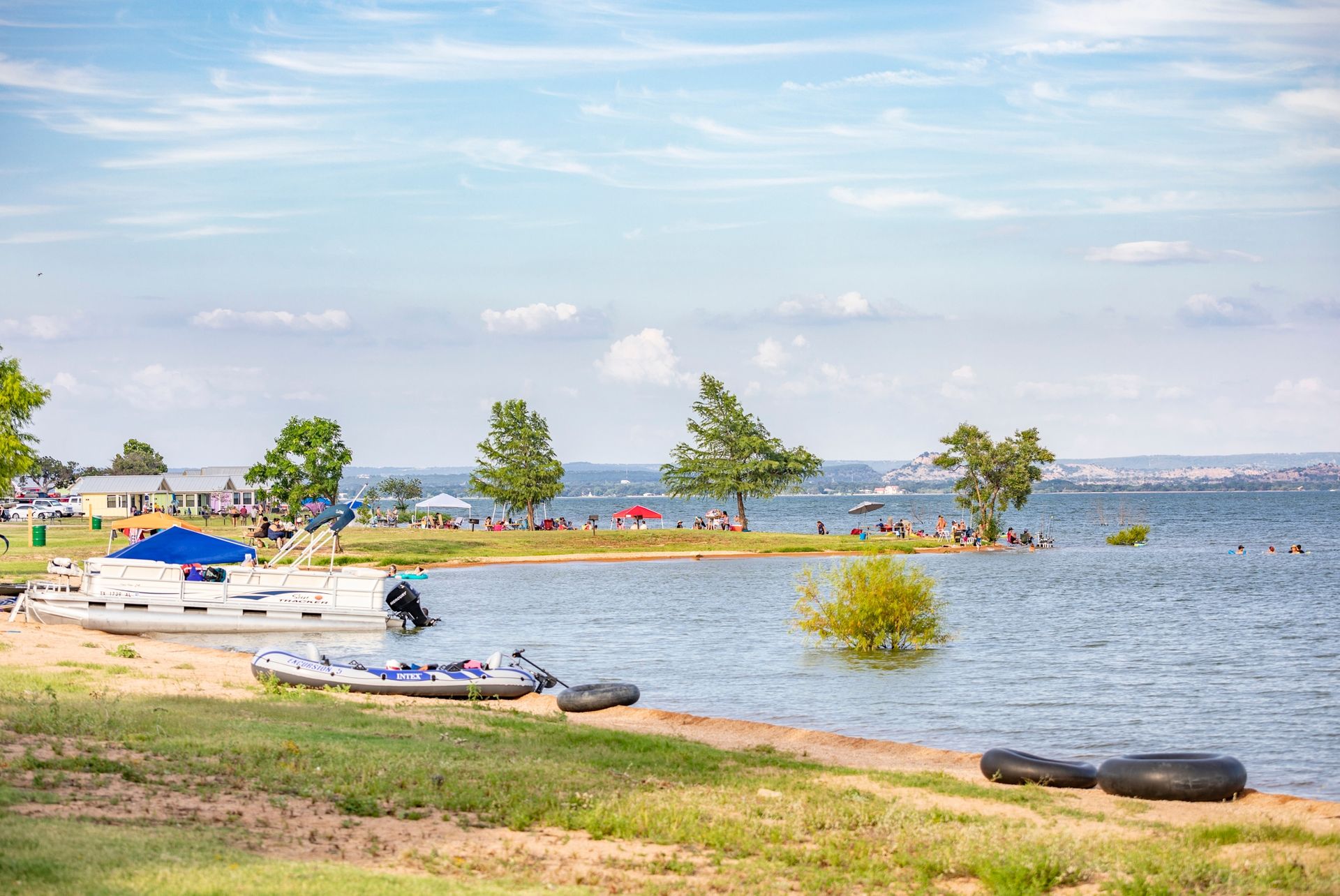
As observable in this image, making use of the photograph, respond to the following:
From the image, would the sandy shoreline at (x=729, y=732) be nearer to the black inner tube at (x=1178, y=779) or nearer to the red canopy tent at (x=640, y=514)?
the black inner tube at (x=1178, y=779)

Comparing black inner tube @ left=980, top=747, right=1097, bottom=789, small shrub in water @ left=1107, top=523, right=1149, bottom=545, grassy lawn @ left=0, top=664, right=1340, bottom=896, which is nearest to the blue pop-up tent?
grassy lawn @ left=0, top=664, right=1340, bottom=896

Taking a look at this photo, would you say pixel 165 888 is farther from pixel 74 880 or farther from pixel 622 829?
pixel 622 829

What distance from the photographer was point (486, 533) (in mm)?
83688

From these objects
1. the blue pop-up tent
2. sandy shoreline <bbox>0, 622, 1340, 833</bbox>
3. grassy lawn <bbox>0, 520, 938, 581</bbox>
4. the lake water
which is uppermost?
the blue pop-up tent

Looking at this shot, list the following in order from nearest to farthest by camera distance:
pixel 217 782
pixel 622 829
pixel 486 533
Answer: pixel 622 829
pixel 217 782
pixel 486 533

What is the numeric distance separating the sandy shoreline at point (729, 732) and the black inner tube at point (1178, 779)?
21 centimetres

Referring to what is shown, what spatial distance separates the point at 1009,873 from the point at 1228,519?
149203mm

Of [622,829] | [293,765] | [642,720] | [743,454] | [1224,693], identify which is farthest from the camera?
[743,454]

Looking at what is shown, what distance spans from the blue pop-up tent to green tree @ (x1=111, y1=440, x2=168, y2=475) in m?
159

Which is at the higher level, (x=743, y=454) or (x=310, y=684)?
(x=743, y=454)

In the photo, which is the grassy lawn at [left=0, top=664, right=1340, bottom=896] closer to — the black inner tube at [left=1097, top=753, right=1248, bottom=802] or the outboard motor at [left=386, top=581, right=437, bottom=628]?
the black inner tube at [left=1097, top=753, right=1248, bottom=802]

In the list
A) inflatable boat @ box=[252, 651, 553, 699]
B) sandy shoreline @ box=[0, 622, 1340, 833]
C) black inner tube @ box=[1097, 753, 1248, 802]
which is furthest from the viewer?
inflatable boat @ box=[252, 651, 553, 699]

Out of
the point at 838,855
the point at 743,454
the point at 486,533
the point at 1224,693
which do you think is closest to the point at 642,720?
the point at 838,855

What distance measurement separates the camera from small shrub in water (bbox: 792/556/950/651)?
33.6 metres
